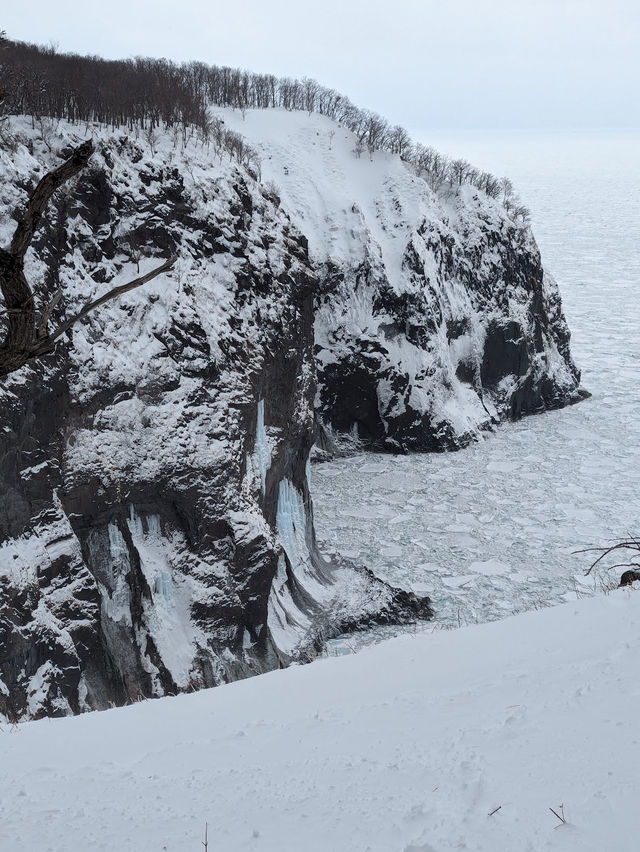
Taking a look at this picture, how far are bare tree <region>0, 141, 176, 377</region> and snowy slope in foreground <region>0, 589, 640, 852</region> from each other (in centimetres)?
306

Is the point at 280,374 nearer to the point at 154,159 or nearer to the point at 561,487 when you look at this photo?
the point at 154,159

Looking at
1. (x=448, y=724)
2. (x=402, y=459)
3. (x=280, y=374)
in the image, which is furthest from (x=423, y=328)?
(x=448, y=724)

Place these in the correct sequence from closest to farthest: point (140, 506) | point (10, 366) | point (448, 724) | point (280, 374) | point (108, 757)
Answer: point (10, 366) → point (448, 724) → point (108, 757) → point (140, 506) → point (280, 374)

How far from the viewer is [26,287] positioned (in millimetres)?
4590

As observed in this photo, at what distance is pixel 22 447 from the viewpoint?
17.1 meters

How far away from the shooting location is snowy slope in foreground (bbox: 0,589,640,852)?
4164mm

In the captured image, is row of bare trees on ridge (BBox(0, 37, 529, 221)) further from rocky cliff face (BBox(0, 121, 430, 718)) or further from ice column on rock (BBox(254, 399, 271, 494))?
ice column on rock (BBox(254, 399, 271, 494))

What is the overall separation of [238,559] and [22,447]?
6.56 metres

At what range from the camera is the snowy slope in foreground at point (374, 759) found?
4.16m

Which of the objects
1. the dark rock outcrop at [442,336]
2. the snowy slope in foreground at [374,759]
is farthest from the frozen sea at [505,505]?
the snowy slope in foreground at [374,759]

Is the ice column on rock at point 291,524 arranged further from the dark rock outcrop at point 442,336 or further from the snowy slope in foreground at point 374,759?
the snowy slope in foreground at point 374,759

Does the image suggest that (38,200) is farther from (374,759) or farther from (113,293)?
(374,759)

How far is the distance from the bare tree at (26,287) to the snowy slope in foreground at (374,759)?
3.06 m

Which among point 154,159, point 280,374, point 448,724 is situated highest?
point 154,159
